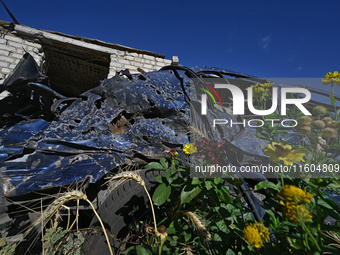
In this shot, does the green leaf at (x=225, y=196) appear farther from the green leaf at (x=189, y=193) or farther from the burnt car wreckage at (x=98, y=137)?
the burnt car wreckage at (x=98, y=137)

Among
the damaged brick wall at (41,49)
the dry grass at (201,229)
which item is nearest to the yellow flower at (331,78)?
the dry grass at (201,229)

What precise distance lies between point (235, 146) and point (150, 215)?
111 cm

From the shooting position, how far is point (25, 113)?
2.39 metres

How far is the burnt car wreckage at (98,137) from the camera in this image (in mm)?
1229

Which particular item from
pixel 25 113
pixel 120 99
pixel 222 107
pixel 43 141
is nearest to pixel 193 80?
pixel 222 107

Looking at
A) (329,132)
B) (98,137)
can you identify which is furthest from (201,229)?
(98,137)

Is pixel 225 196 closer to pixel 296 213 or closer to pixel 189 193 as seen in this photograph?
pixel 189 193

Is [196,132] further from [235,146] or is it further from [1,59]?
[1,59]

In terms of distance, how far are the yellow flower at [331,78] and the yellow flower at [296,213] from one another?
81 cm

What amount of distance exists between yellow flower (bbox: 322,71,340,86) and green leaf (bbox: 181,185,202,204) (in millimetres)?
960

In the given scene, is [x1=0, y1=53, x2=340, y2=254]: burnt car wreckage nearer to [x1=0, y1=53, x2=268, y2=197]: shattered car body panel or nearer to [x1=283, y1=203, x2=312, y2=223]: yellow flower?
[x1=0, y1=53, x2=268, y2=197]: shattered car body panel

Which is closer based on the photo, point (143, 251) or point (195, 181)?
point (143, 251)

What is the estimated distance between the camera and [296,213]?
51 cm

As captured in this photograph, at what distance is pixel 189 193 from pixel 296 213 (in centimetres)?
Answer: 49
